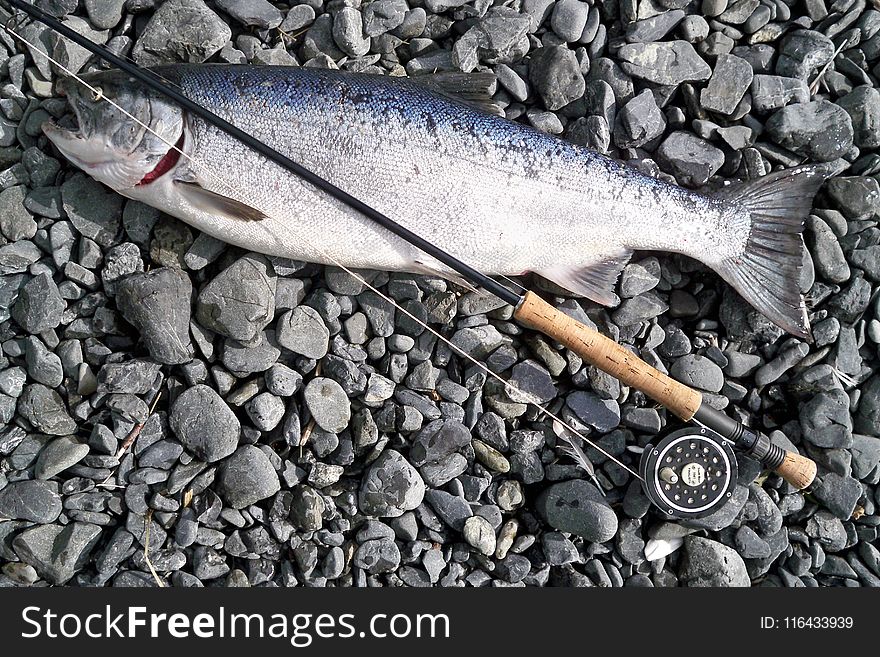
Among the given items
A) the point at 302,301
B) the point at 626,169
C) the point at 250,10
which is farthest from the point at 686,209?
the point at 250,10

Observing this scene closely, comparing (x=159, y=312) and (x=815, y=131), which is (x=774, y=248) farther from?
(x=159, y=312)

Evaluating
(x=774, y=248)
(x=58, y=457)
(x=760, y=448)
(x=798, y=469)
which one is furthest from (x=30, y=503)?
(x=774, y=248)

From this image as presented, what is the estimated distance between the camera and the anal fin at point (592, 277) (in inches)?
131

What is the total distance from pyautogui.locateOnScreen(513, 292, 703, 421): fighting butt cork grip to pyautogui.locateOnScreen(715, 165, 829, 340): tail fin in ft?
2.03

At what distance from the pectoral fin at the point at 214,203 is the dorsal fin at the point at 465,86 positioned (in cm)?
103

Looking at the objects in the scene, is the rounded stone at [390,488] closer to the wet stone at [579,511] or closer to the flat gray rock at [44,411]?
the wet stone at [579,511]

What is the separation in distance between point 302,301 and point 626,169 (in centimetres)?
169

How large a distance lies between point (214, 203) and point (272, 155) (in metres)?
0.38

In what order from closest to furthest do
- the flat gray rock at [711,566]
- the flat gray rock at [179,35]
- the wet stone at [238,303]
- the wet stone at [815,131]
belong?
the wet stone at [238,303]
the flat gray rock at [711,566]
the flat gray rock at [179,35]
the wet stone at [815,131]

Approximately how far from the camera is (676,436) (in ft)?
10.8

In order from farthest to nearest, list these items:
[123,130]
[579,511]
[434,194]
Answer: [579,511]
[434,194]
[123,130]

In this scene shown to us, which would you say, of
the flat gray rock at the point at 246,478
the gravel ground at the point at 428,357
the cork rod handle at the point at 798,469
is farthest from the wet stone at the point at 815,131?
the flat gray rock at the point at 246,478

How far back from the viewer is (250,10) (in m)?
3.46

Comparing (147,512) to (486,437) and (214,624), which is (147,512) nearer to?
(214,624)
